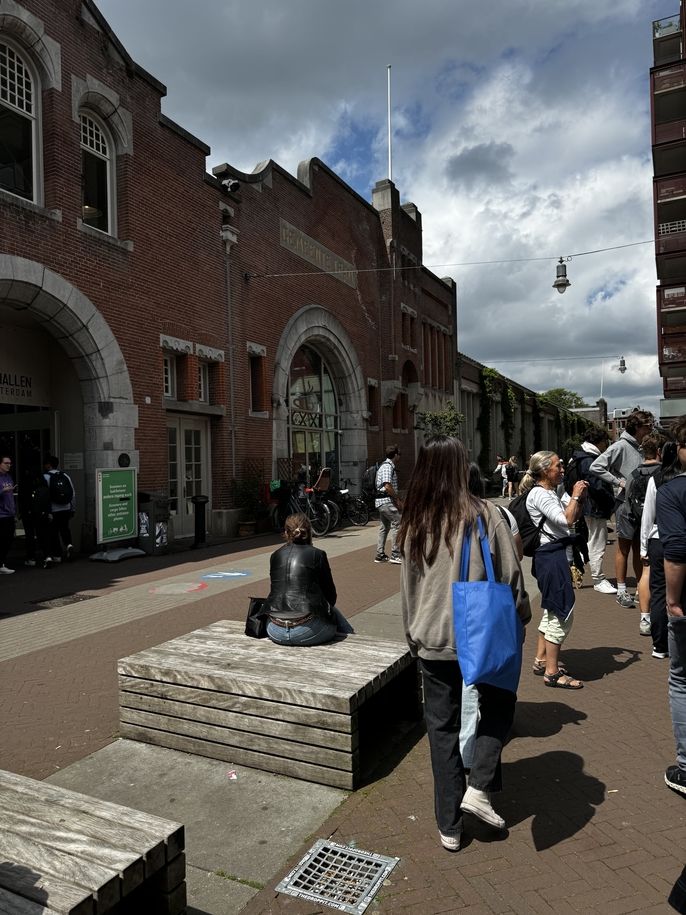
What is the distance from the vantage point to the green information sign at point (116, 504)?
11.2 meters

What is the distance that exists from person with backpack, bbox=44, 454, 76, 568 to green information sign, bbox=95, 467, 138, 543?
0.48m

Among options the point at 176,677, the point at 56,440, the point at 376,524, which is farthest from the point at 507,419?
the point at 176,677

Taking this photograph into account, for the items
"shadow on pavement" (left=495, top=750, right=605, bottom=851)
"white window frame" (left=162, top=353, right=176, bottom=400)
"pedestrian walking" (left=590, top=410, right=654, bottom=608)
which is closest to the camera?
"shadow on pavement" (left=495, top=750, right=605, bottom=851)

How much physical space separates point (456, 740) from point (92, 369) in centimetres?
1062

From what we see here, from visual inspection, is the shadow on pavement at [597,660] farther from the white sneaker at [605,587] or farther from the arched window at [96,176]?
the arched window at [96,176]

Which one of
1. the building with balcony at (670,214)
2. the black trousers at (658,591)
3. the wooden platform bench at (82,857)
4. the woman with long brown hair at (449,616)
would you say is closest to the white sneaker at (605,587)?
the black trousers at (658,591)

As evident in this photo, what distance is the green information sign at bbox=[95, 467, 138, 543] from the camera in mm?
11188

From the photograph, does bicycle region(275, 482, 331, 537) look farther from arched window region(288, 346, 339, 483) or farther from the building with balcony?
the building with balcony

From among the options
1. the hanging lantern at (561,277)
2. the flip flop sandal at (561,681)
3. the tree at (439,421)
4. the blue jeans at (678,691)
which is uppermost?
the hanging lantern at (561,277)

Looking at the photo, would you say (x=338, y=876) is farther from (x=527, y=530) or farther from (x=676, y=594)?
(x=527, y=530)

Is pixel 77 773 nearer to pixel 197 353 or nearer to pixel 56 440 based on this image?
pixel 56 440

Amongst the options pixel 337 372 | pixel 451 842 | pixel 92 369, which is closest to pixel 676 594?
pixel 451 842

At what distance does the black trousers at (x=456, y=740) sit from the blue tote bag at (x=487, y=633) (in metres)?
0.15

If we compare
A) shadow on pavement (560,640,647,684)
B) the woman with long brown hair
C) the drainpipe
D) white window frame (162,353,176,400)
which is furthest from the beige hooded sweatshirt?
the drainpipe
